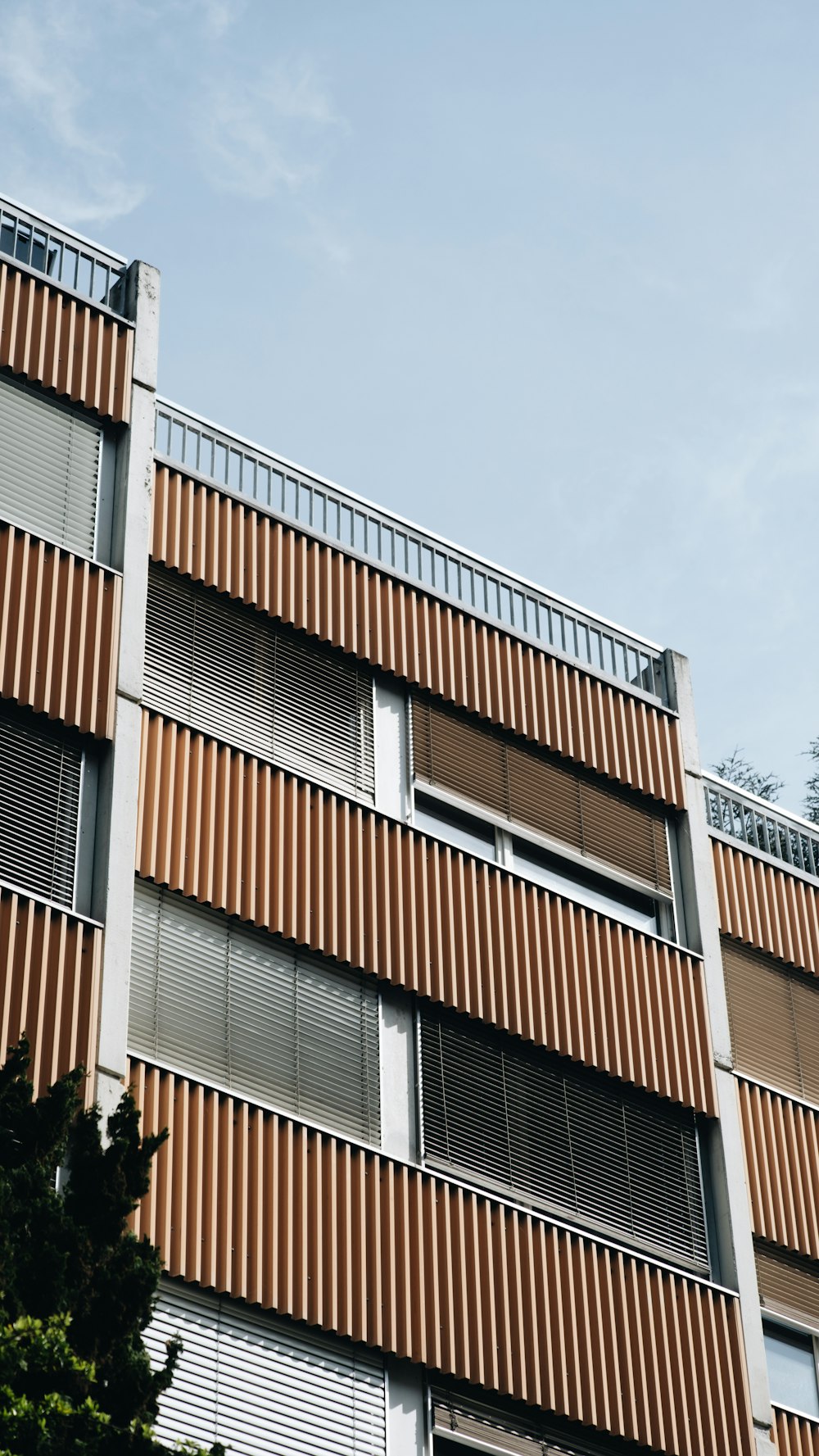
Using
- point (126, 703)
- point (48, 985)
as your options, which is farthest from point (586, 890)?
point (48, 985)

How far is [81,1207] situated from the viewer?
13828mm

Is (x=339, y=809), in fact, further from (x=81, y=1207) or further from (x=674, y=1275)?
(x=81, y=1207)

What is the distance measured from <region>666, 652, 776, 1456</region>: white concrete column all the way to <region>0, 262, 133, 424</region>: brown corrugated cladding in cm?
756

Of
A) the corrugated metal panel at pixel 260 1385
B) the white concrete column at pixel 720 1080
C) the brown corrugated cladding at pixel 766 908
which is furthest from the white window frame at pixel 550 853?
the corrugated metal panel at pixel 260 1385

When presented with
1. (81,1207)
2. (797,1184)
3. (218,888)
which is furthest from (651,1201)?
(81,1207)

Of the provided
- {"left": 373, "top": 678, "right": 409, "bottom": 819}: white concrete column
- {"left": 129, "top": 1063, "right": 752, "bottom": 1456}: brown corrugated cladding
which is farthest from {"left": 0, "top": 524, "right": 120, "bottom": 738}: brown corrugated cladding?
{"left": 129, "top": 1063, "right": 752, "bottom": 1456}: brown corrugated cladding

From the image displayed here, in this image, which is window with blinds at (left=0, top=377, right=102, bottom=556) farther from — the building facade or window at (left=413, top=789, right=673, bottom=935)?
window at (left=413, top=789, right=673, bottom=935)

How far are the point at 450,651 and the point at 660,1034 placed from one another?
4.44 metres

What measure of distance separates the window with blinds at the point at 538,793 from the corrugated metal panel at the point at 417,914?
1053 millimetres

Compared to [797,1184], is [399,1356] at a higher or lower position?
lower

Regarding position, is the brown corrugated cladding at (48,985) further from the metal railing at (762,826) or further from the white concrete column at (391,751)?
the metal railing at (762,826)

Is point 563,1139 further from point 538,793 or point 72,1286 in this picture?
point 72,1286

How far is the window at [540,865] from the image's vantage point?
22594mm

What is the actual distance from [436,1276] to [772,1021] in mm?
6799
